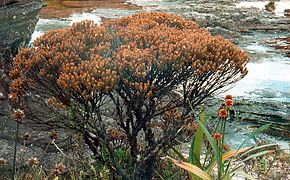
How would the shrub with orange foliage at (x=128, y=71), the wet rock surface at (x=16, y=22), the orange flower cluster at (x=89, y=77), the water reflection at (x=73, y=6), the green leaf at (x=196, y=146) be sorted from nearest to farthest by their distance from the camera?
1. the orange flower cluster at (x=89, y=77)
2. the shrub with orange foliage at (x=128, y=71)
3. the green leaf at (x=196, y=146)
4. the wet rock surface at (x=16, y=22)
5. the water reflection at (x=73, y=6)

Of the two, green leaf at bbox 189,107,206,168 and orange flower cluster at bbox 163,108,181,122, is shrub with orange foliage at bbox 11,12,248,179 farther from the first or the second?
green leaf at bbox 189,107,206,168

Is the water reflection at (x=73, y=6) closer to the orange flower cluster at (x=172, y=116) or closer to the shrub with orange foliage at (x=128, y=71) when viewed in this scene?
the orange flower cluster at (x=172, y=116)

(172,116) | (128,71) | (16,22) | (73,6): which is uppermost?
(128,71)

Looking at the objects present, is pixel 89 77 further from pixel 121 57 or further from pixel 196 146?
pixel 196 146

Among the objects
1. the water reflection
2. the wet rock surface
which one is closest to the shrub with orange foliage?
the wet rock surface

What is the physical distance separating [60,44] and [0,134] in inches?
97.7

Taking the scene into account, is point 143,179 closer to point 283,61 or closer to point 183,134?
point 183,134

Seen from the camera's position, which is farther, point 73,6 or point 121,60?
point 73,6

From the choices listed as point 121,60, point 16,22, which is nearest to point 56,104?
point 121,60

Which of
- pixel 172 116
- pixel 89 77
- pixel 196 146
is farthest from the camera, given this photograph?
pixel 172 116

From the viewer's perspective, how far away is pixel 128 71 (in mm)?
4625

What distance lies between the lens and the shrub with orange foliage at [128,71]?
4.57 meters

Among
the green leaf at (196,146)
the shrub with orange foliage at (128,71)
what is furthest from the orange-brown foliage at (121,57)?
the green leaf at (196,146)

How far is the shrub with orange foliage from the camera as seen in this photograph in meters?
4.57
